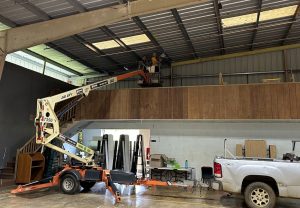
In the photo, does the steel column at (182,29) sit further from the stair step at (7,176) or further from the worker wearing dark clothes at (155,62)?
the stair step at (7,176)

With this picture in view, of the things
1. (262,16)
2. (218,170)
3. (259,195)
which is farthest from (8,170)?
(262,16)

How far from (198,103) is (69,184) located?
551cm

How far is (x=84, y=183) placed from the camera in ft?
30.1

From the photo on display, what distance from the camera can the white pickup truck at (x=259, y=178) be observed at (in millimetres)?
6484

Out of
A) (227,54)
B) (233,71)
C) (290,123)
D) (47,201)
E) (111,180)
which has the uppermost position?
(227,54)

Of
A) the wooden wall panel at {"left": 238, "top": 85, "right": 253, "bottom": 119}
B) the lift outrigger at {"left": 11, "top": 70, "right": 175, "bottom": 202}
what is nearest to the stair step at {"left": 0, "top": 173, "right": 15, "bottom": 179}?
the lift outrigger at {"left": 11, "top": 70, "right": 175, "bottom": 202}

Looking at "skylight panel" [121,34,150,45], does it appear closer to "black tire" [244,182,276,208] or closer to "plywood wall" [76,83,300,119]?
"plywood wall" [76,83,300,119]

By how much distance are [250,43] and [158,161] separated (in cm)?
684

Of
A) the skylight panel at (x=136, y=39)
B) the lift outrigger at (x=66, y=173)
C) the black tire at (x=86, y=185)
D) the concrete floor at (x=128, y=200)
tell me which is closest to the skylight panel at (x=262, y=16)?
the skylight panel at (x=136, y=39)

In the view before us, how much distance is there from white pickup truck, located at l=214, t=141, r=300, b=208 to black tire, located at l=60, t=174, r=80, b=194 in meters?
4.33

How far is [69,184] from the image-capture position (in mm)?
Result: 8492

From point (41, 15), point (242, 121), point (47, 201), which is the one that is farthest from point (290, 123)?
point (41, 15)

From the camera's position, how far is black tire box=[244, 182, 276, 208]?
6586 mm

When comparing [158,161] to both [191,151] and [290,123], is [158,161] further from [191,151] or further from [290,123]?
[290,123]
